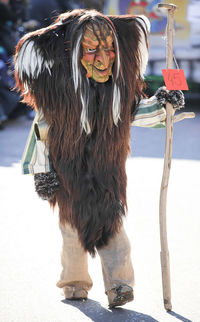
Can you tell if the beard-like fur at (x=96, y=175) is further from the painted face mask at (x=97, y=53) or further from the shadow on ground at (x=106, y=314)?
the shadow on ground at (x=106, y=314)

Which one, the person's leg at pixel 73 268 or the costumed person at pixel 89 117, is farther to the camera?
the person's leg at pixel 73 268

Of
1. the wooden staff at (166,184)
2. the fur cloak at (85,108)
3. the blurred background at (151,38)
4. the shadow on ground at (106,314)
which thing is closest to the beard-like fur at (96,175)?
the fur cloak at (85,108)

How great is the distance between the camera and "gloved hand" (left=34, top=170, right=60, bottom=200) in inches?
117

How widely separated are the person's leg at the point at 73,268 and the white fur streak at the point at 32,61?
0.85m

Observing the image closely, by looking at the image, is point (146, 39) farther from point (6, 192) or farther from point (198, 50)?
point (198, 50)

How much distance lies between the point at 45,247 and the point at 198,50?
5203mm

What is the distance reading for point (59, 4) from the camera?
9727 millimetres

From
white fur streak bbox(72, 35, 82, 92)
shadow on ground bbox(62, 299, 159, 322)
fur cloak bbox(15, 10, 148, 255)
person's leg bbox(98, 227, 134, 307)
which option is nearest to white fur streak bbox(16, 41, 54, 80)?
fur cloak bbox(15, 10, 148, 255)

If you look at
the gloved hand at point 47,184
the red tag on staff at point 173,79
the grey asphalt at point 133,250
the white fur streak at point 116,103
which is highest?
the red tag on staff at point 173,79

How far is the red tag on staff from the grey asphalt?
85cm

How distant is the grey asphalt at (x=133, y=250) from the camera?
3.06 meters

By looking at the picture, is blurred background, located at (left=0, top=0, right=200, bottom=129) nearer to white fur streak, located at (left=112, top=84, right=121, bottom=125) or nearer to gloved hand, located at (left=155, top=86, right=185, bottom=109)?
gloved hand, located at (left=155, top=86, right=185, bottom=109)

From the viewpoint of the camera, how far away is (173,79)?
289cm

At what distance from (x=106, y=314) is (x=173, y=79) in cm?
129
